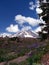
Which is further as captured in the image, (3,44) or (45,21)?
(3,44)

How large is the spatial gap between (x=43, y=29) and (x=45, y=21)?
1472 millimetres

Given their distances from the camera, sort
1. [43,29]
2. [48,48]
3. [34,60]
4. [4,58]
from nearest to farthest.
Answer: [34,60] → [48,48] → [4,58] → [43,29]

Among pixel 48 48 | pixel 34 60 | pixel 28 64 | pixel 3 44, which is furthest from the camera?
pixel 3 44

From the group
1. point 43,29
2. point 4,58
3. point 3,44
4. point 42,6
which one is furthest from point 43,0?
point 4,58

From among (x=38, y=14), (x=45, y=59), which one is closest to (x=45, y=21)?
(x=38, y=14)

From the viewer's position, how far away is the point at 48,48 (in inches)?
846

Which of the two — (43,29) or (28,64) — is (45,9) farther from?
(28,64)

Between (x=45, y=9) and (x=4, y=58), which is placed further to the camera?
(x=45, y=9)

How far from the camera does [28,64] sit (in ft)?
57.7

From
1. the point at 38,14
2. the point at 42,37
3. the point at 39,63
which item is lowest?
the point at 39,63

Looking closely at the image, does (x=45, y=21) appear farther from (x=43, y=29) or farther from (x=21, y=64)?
(x=21, y=64)

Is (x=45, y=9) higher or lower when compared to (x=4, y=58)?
higher

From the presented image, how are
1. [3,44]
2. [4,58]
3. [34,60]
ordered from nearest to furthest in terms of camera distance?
[34,60], [4,58], [3,44]

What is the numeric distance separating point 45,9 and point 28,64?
64.1 feet
